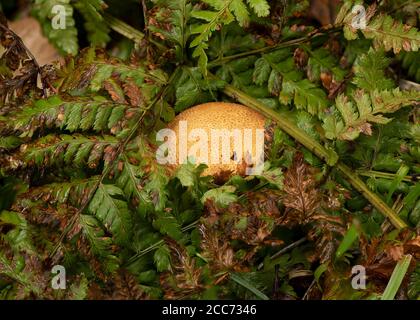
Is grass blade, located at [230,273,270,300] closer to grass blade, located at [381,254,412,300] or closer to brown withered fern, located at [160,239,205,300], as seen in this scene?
brown withered fern, located at [160,239,205,300]

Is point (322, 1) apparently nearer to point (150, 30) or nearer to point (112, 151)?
point (150, 30)

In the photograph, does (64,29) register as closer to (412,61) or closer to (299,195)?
(299,195)

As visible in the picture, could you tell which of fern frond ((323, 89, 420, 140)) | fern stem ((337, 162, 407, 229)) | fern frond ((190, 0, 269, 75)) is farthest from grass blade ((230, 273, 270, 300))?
fern frond ((190, 0, 269, 75))

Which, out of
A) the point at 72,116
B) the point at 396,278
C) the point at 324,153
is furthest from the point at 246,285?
the point at 72,116

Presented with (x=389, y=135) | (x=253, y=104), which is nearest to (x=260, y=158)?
(x=253, y=104)

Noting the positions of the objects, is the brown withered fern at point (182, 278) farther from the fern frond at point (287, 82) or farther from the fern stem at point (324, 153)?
the fern frond at point (287, 82)

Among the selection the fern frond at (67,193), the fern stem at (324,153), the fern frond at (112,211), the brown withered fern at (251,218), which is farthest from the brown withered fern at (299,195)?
the fern frond at (67,193)
